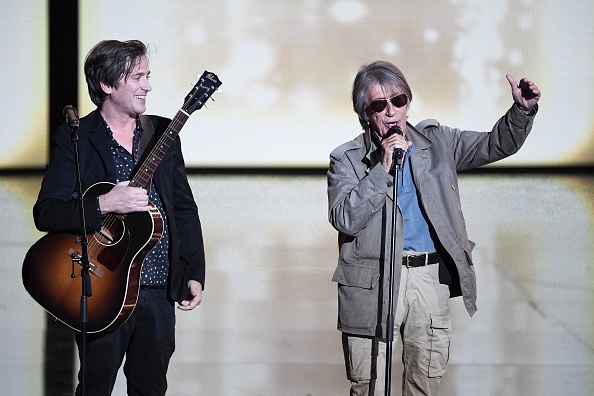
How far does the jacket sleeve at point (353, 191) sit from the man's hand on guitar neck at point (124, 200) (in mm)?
537

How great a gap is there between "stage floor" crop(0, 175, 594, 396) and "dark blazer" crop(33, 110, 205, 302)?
1.02m

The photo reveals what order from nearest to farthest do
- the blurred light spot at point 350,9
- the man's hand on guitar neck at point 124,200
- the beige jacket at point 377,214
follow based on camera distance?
1. the man's hand on guitar neck at point 124,200
2. the beige jacket at point 377,214
3. the blurred light spot at point 350,9

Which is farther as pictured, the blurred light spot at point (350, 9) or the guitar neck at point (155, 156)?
the blurred light spot at point (350, 9)

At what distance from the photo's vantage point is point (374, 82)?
9.80 ft

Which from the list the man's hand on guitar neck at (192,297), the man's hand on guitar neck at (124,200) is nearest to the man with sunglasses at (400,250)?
the man's hand on guitar neck at (192,297)

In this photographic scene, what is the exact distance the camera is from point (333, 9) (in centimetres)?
965

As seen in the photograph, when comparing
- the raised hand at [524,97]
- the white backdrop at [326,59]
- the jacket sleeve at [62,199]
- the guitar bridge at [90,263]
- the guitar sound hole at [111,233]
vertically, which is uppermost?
the white backdrop at [326,59]

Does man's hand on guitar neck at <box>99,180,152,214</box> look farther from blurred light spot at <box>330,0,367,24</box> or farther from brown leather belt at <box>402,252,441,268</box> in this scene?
blurred light spot at <box>330,0,367,24</box>

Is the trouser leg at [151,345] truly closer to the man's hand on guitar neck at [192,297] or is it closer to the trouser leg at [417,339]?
the man's hand on guitar neck at [192,297]

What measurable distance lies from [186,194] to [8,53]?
7.49 metres

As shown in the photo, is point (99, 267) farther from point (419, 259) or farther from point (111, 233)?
point (419, 259)

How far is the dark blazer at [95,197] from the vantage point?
9.30ft

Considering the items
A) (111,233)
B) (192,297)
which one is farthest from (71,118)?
(192,297)

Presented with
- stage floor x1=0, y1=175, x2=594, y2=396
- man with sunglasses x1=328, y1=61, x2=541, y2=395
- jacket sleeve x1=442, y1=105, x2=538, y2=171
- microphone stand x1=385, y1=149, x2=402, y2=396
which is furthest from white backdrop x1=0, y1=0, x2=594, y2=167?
microphone stand x1=385, y1=149, x2=402, y2=396
